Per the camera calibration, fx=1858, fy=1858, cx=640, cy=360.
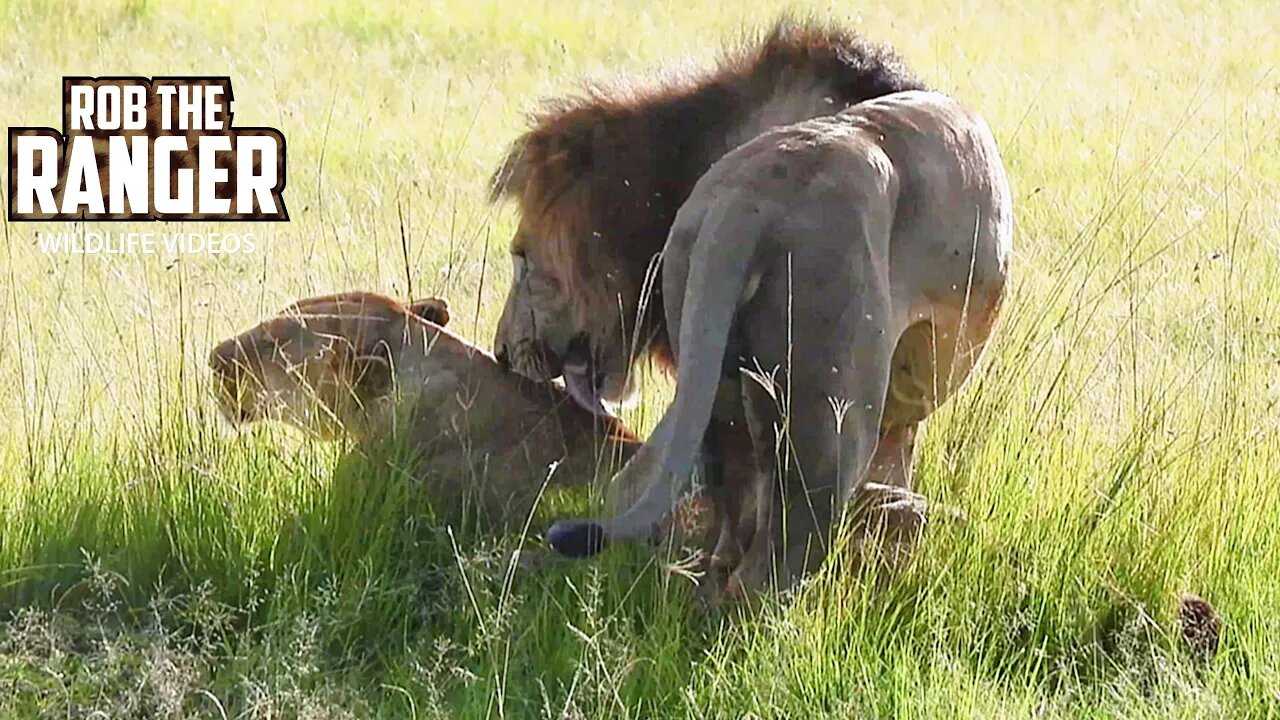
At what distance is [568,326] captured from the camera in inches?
195

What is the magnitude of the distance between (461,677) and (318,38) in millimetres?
9633

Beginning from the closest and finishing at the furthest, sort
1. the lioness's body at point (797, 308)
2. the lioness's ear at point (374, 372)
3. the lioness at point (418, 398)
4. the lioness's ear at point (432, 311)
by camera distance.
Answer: the lioness's body at point (797, 308), the lioness at point (418, 398), the lioness's ear at point (374, 372), the lioness's ear at point (432, 311)

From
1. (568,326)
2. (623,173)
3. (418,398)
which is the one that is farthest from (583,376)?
(623,173)

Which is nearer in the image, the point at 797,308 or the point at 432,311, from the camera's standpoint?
the point at 797,308

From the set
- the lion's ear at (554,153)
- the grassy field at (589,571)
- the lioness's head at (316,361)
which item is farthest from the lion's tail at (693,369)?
the lioness's head at (316,361)

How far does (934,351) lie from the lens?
14.4ft

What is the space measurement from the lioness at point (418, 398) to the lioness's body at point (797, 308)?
0.78 metres

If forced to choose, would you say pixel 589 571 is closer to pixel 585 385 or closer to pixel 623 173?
pixel 585 385

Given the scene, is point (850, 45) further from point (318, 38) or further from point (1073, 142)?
point (318, 38)

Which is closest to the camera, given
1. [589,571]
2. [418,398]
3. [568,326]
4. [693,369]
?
[693,369]

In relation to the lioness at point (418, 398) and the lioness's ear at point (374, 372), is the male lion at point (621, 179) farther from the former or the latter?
the lioness's ear at point (374, 372)

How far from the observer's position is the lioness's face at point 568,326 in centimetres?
487

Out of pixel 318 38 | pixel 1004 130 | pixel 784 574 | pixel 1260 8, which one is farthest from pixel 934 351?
pixel 1260 8

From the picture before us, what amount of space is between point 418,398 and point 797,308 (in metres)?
1.32
